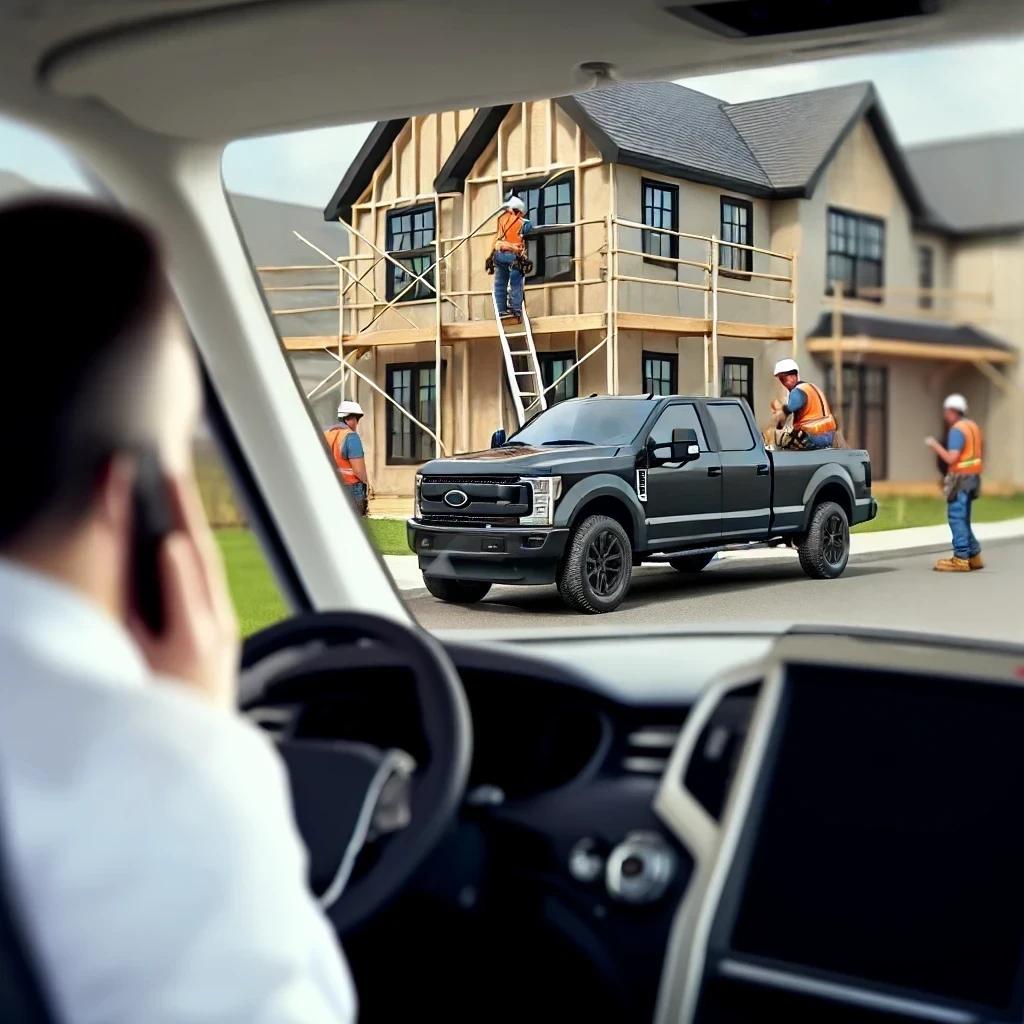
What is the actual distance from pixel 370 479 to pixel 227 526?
0.84 m

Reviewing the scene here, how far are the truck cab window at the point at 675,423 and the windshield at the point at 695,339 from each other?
0.03ft

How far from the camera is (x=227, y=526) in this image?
98.0 inches

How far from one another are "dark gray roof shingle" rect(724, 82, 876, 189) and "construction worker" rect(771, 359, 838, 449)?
486 millimetres

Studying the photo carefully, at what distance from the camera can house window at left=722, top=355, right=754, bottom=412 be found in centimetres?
341

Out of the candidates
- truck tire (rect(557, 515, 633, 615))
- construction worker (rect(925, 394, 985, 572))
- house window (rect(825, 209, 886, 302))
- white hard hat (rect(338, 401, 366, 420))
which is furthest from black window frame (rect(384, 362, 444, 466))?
construction worker (rect(925, 394, 985, 572))

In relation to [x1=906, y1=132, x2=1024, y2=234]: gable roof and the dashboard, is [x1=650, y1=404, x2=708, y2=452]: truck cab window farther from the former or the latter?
the dashboard

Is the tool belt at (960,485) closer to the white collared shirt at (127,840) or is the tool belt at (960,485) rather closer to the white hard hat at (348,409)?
the white hard hat at (348,409)

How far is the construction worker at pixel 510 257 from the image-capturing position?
369 centimetres

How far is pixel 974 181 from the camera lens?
3.25 metres

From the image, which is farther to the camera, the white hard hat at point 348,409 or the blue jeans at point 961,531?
the white hard hat at point 348,409

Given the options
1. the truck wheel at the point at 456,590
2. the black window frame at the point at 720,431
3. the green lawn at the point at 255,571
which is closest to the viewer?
the green lawn at the point at 255,571

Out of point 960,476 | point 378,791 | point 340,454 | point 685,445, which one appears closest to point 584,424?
point 685,445

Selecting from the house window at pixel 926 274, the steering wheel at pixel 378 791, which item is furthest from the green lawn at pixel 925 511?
the steering wheel at pixel 378 791

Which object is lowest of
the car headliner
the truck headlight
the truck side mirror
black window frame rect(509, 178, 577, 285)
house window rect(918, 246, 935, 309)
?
the truck headlight
